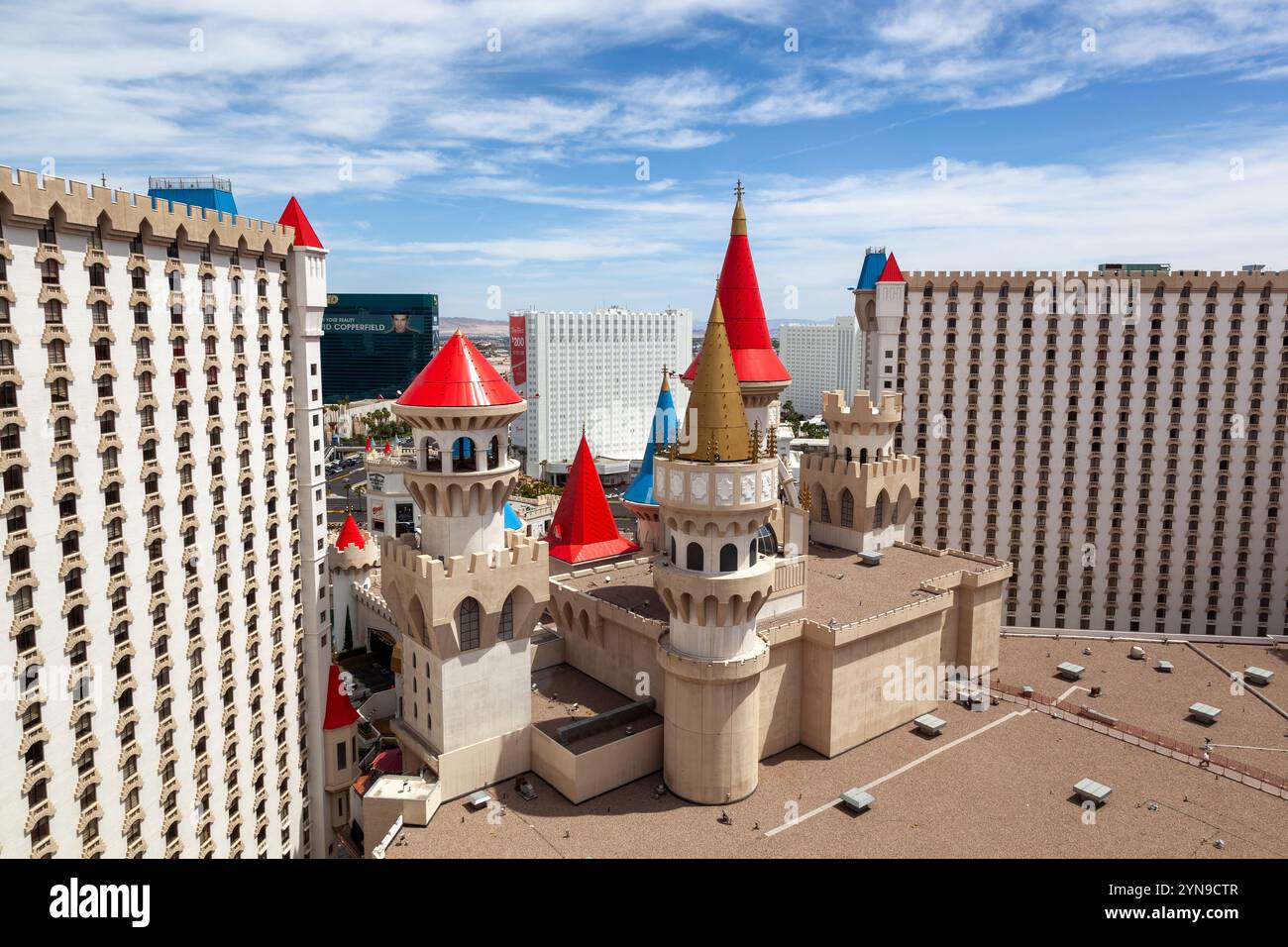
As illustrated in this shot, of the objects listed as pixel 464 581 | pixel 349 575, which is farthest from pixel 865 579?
pixel 349 575

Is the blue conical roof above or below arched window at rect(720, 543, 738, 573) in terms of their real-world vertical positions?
above

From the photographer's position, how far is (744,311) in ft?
178

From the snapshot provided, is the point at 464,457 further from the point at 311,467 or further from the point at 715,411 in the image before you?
the point at 311,467

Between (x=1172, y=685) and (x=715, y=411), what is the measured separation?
3683cm

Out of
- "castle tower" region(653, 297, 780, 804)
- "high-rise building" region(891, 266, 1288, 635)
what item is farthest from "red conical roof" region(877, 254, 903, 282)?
"castle tower" region(653, 297, 780, 804)

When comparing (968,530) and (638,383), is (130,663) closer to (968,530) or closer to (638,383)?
(968,530)

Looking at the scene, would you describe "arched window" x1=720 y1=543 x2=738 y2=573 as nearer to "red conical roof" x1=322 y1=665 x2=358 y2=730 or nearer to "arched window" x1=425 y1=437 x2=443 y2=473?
"arched window" x1=425 y1=437 x2=443 y2=473

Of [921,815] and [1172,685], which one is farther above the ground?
[1172,685]

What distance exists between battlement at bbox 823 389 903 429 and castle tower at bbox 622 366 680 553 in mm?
10920

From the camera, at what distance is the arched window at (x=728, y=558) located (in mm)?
38094

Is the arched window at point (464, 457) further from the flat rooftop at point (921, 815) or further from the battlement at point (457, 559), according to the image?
the flat rooftop at point (921, 815)

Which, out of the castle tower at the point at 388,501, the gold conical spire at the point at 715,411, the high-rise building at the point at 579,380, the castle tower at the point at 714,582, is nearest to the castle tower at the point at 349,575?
the castle tower at the point at 388,501

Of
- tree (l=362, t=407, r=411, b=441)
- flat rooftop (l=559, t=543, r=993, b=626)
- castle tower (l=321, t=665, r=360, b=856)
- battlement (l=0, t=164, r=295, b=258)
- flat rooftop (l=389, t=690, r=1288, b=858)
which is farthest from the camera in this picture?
tree (l=362, t=407, r=411, b=441)

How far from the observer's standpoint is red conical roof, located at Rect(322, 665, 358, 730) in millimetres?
49344
